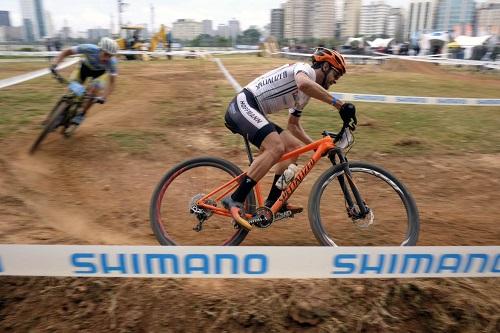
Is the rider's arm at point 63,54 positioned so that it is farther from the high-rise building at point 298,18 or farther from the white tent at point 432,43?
the high-rise building at point 298,18

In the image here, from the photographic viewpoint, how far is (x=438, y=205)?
529 centimetres

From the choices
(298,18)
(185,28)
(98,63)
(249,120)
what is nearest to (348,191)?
(249,120)

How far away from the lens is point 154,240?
13.8 ft

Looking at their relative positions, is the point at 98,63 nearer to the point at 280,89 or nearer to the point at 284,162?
the point at 280,89

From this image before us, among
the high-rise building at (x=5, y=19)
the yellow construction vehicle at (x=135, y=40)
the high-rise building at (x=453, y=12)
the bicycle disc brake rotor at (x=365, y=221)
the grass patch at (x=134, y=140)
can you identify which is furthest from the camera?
the high-rise building at (x=453, y=12)

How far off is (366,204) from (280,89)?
1397 mm

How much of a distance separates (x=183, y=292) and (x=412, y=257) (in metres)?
1.81

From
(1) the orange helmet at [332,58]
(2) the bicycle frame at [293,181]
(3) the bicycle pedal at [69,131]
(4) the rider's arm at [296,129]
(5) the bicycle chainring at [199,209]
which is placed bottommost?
(3) the bicycle pedal at [69,131]

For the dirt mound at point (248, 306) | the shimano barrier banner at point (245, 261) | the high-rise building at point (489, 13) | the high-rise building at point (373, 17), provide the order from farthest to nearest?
the high-rise building at point (373, 17) < the high-rise building at point (489, 13) < the dirt mound at point (248, 306) < the shimano barrier banner at point (245, 261)

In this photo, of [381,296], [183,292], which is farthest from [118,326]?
[381,296]

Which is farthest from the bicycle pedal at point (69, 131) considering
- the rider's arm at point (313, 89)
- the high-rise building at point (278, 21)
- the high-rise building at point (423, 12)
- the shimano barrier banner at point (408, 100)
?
the high-rise building at point (423, 12)

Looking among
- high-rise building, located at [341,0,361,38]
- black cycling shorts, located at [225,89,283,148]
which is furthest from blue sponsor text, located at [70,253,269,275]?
high-rise building, located at [341,0,361,38]

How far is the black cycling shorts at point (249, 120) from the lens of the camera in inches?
144

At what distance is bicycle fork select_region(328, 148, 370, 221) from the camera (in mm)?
3672
